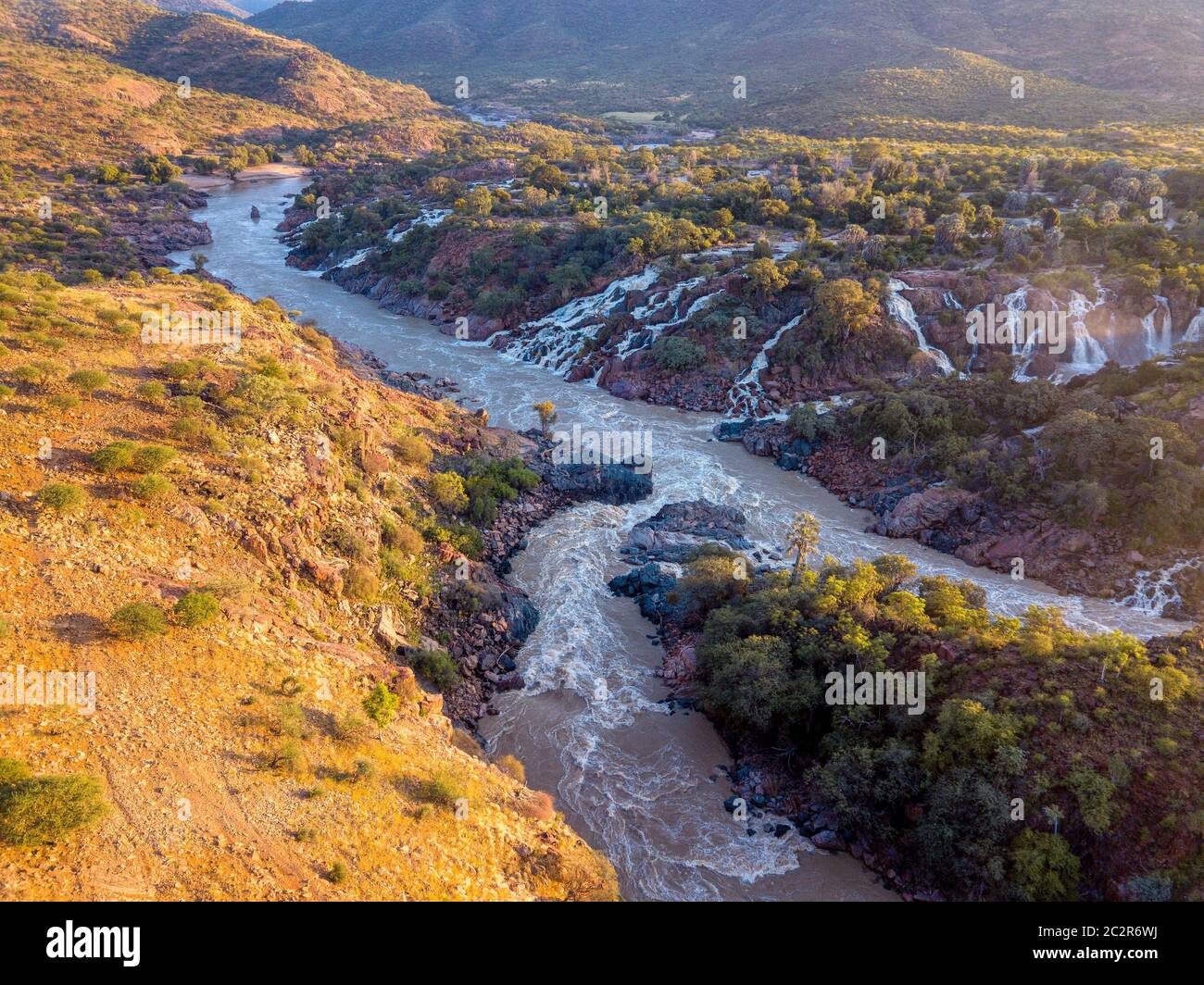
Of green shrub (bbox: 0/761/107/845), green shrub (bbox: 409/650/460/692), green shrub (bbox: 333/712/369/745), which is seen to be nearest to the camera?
green shrub (bbox: 0/761/107/845)

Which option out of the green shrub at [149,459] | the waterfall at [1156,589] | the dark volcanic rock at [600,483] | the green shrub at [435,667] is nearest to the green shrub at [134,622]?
the green shrub at [149,459]

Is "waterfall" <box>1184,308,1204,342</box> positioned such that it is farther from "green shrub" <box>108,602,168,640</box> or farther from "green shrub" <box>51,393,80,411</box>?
"green shrub" <box>51,393,80,411</box>

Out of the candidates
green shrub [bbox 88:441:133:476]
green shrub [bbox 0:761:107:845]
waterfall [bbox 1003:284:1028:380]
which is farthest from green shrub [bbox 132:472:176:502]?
waterfall [bbox 1003:284:1028:380]

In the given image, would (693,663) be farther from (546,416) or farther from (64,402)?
(546,416)

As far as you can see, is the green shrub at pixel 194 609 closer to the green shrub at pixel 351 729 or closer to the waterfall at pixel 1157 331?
the green shrub at pixel 351 729
